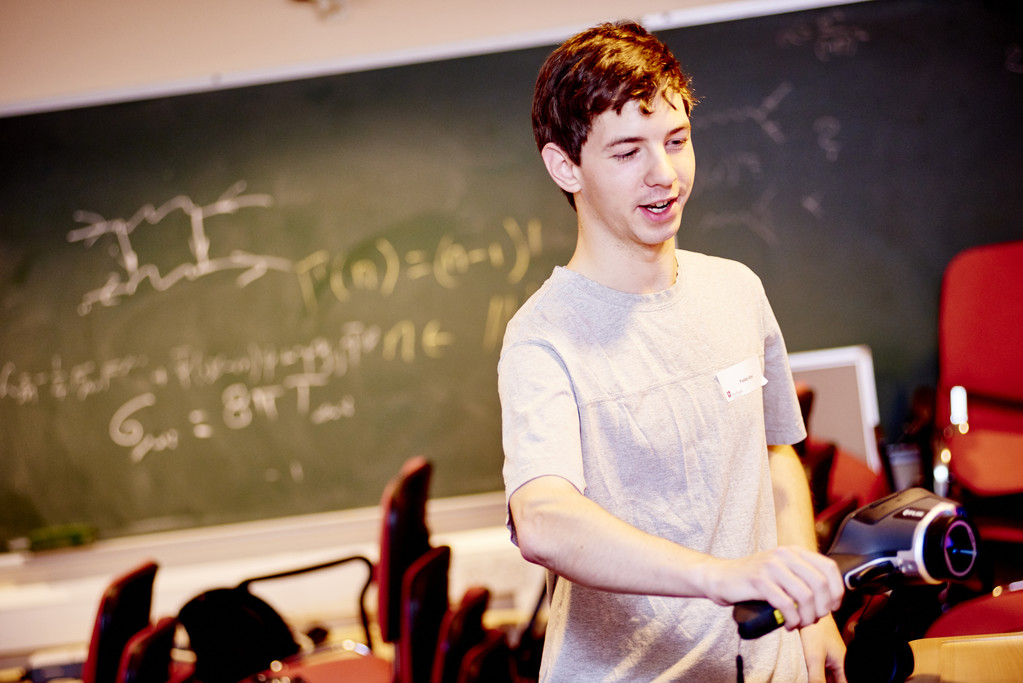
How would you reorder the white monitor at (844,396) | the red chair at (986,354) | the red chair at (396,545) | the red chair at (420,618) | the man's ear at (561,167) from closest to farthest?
1. the man's ear at (561,167)
2. the red chair at (420,618)
3. the red chair at (396,545)
4. the red chair at (986,354)
5. the white monitor at (844,396)

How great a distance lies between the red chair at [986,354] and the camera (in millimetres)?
2824

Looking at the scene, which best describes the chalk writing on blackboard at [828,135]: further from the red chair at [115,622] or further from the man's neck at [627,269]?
the red chair at [115,622]

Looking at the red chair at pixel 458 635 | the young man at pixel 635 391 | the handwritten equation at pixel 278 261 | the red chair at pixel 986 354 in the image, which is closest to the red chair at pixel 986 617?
the young man at pixel 635 391

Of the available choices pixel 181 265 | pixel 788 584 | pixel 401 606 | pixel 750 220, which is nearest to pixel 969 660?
pixel 788 584

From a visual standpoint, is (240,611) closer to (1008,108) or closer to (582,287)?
(582,287)

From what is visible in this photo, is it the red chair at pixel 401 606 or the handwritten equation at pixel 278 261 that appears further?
the handwritten equation at pixel 278 261

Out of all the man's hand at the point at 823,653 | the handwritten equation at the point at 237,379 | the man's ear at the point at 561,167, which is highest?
the man's ear at the point at 561,167

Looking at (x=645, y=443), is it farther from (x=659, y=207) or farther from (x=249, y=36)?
(x=249, y=36)

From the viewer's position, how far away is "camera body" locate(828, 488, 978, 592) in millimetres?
766

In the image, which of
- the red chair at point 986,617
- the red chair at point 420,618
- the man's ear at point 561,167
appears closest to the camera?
the man's ear at point 561,167

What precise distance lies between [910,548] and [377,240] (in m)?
2.72

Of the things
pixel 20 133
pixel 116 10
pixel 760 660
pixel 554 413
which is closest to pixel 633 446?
pixel 554 413

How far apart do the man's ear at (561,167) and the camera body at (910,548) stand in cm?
54

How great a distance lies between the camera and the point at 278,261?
324 cm
